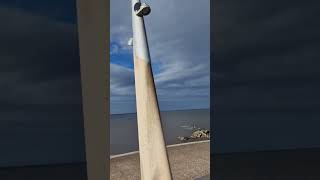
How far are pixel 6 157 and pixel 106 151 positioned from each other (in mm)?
56929

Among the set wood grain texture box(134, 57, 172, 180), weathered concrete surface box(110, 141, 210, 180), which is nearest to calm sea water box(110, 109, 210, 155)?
weathered concrete surface box(110, 141, 210, 180)

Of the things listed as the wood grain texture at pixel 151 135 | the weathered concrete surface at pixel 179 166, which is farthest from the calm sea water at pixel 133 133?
the wood grain texture at pixel 151 135

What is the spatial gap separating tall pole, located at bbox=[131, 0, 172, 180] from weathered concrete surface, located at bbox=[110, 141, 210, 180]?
7505 millimetres

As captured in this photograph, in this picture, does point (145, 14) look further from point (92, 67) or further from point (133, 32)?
point (92, 67)

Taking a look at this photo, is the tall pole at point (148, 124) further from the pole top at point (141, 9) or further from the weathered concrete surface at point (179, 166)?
the weathered concrete surface at point (179, 166)

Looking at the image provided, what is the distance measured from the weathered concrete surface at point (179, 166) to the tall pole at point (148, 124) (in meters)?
7.50

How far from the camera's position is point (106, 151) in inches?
305

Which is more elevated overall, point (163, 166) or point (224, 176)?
point (163, 166)

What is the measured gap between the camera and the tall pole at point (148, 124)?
10.7 metres

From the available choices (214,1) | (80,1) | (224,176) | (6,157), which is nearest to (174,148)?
(224,176)

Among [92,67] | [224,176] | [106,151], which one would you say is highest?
[92,67]

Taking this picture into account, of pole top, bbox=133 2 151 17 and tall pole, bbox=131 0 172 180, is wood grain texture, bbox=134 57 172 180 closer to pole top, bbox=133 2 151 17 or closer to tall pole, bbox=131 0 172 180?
tall pole, bbox=131 0 172 180

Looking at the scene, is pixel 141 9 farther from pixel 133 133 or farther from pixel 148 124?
pixel 133 133

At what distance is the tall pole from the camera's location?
35.1 feet
